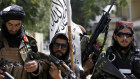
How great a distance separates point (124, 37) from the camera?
145 inches

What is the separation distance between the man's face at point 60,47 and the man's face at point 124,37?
740mm

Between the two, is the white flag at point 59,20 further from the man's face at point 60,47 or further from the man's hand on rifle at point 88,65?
the man's face at point 60,47

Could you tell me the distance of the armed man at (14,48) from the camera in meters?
3.27

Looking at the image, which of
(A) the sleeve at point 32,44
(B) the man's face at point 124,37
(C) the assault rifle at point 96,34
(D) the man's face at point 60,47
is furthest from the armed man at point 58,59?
(B) the man's face at point 124,37

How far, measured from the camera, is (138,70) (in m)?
3.69

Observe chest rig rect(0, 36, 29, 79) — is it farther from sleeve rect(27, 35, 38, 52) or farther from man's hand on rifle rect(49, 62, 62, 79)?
man's hand on rifle rect(49, 62, 62, 79)

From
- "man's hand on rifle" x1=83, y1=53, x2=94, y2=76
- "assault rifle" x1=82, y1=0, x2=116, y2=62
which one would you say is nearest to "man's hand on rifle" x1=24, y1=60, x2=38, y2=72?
"man's hand on rifle" x1=83, y1=53, x2=94, y2=76

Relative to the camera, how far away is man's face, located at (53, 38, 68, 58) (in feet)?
11.5

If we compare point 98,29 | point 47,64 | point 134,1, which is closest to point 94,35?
point 98,29

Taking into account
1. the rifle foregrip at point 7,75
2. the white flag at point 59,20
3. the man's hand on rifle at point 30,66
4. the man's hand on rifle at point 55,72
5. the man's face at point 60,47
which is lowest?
the man's hand on rifle at point 55,72

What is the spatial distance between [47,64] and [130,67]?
113 centimetres

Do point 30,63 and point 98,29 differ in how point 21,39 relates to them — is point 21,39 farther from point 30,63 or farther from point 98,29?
point 98,29

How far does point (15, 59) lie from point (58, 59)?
532mm

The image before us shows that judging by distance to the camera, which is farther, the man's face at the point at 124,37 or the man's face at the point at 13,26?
the man's face at the point at 124,37
